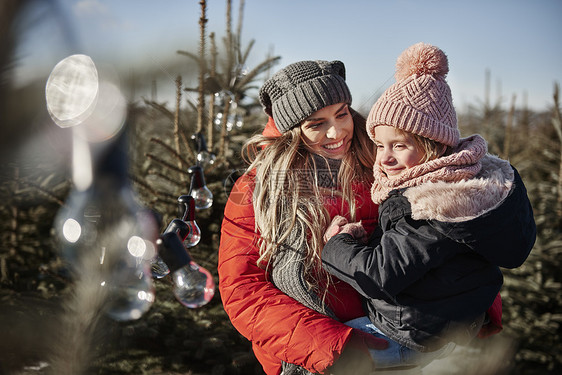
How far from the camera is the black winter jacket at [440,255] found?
1.37 m

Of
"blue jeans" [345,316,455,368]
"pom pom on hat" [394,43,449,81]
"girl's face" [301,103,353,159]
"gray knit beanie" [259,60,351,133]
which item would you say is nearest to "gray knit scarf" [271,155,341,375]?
"blue jeans" [345,316,455,368]

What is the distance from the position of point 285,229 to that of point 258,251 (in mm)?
155

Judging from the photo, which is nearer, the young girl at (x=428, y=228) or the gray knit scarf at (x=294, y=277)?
the young girl at (x=428, y=228)

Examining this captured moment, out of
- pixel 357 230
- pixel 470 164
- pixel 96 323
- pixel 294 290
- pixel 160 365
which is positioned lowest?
pixel 160 365

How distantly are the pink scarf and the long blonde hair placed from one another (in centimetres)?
35

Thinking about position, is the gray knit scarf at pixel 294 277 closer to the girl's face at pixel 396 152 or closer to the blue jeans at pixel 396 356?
the blue jeans at pixel 396 356

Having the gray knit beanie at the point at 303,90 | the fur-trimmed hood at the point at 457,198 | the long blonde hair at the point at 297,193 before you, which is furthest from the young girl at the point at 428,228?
the gray knit beanie at the point at 303,90

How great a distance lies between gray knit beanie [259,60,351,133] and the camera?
185 cm

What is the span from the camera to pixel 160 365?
2.96 m

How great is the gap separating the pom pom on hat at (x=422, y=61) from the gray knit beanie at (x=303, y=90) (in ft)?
1.13

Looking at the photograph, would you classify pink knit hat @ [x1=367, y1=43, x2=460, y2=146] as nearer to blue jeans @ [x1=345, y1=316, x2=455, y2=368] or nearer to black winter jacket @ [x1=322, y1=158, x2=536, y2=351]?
black winter jacket @ [x1=322, y1=158, x2=536, y2=351]

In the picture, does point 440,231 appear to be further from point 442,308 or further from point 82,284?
point 82,284

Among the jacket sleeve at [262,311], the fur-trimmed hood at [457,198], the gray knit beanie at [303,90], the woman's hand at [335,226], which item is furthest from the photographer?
the gray knit beanie at [303,90]

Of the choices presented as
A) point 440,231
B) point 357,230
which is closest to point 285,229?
point 357,230
